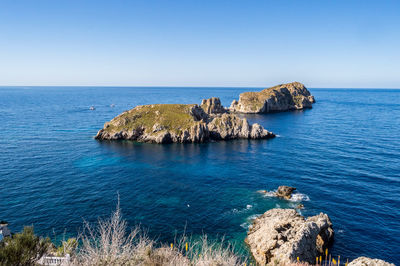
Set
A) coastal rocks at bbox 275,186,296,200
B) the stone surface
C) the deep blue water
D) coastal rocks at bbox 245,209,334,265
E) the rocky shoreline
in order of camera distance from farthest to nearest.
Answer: the stone surface
coastal rocks at bbox 275,186,296,200
the deep blue water
coastal rocks at bbox 245,209,334,265
the rocky shoreline

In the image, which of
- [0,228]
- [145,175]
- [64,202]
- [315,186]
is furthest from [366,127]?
[0,228]

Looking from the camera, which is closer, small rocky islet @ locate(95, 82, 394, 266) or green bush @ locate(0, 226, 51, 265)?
green bush @ locate(0, 226, 51, 265)

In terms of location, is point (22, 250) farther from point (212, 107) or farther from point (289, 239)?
point (212, 107)

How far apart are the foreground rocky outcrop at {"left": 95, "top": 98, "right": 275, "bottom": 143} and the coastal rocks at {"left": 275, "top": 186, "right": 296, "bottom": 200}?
52544mm

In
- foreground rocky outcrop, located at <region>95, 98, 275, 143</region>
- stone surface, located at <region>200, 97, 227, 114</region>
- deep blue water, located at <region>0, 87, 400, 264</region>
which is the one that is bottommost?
deep blue water, located at <region>0, 87, 400, 264</region>

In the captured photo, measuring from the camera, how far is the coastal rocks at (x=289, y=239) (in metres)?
32.9

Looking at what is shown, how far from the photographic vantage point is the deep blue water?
43.8 m

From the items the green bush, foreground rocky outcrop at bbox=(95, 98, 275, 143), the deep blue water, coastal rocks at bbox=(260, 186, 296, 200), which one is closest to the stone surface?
foreground rocky outcrop at bbox=(95, 98, 275, 143)

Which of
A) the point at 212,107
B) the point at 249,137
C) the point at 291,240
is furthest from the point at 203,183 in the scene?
the point at 212,107

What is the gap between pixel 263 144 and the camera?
99375 millimetres

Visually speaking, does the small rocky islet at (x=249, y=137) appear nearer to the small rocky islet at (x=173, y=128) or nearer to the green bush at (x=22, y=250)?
the small rocky islet at (x=173, y=128)

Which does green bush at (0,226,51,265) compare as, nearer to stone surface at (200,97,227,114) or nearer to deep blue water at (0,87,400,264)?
deep blue water at (0,87,400,264)

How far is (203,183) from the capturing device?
2454 inches

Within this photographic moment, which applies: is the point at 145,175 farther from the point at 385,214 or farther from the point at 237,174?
the point at 385,214
